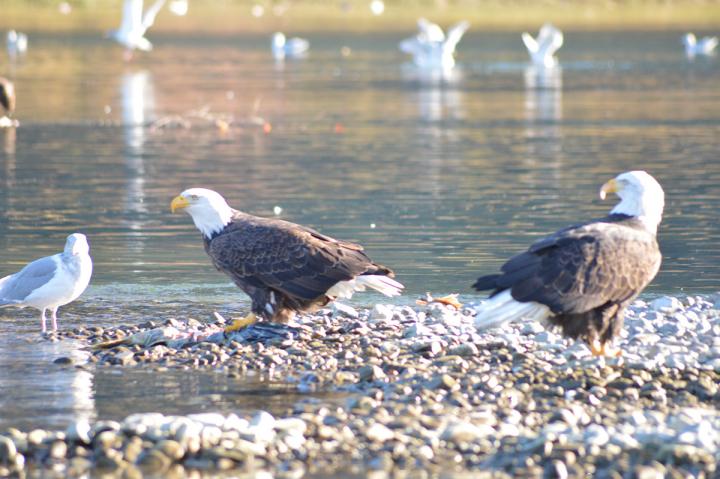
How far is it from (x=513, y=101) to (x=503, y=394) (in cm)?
2597

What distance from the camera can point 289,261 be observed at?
11.2 m

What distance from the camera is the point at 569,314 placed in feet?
32.7

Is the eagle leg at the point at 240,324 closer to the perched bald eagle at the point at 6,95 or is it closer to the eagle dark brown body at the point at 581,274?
the eagle dark brown body at the point at 581,274

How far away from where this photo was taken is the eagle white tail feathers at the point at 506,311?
980cm

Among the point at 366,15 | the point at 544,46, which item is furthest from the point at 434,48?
the point at 366,15

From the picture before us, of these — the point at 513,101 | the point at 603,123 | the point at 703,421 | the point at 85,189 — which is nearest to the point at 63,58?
the point at 513,101

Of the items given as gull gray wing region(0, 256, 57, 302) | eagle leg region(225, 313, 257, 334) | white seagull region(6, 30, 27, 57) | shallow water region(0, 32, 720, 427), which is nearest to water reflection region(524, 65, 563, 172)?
shallow water region(0, 32, 720, 427)

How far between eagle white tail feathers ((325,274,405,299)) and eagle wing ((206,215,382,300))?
74mm

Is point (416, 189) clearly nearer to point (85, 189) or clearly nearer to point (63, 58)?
point (85, 189)

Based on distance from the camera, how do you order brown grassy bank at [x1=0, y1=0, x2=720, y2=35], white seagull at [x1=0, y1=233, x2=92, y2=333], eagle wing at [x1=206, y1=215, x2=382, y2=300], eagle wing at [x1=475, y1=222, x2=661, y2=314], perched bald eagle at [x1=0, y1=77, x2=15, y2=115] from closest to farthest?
eagle wing at [x1=475, y1=222, x2=661, y2=314]
eagle wing at [x1=206, y1=215, x2=382, y2=300]
white seagull at [x1=0, y1=233, x2=92, y2=333]
perched bald eagle at [x1=0, y1=77, x2=15, y2=115]
brown grassy bank at [x1=0, y1=0, x2=720, y2=35]

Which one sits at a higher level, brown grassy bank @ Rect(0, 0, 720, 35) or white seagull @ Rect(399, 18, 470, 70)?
brown grassy bank @ Rect(0, 0, 720, 35)

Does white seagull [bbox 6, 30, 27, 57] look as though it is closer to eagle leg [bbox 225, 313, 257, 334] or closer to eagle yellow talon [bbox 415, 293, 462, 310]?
eagle yellow talon [bbox 415, 293, 462, 310]

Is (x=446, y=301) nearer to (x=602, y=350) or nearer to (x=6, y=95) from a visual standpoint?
(x=602, y=350)

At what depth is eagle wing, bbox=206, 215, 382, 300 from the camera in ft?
36.5
